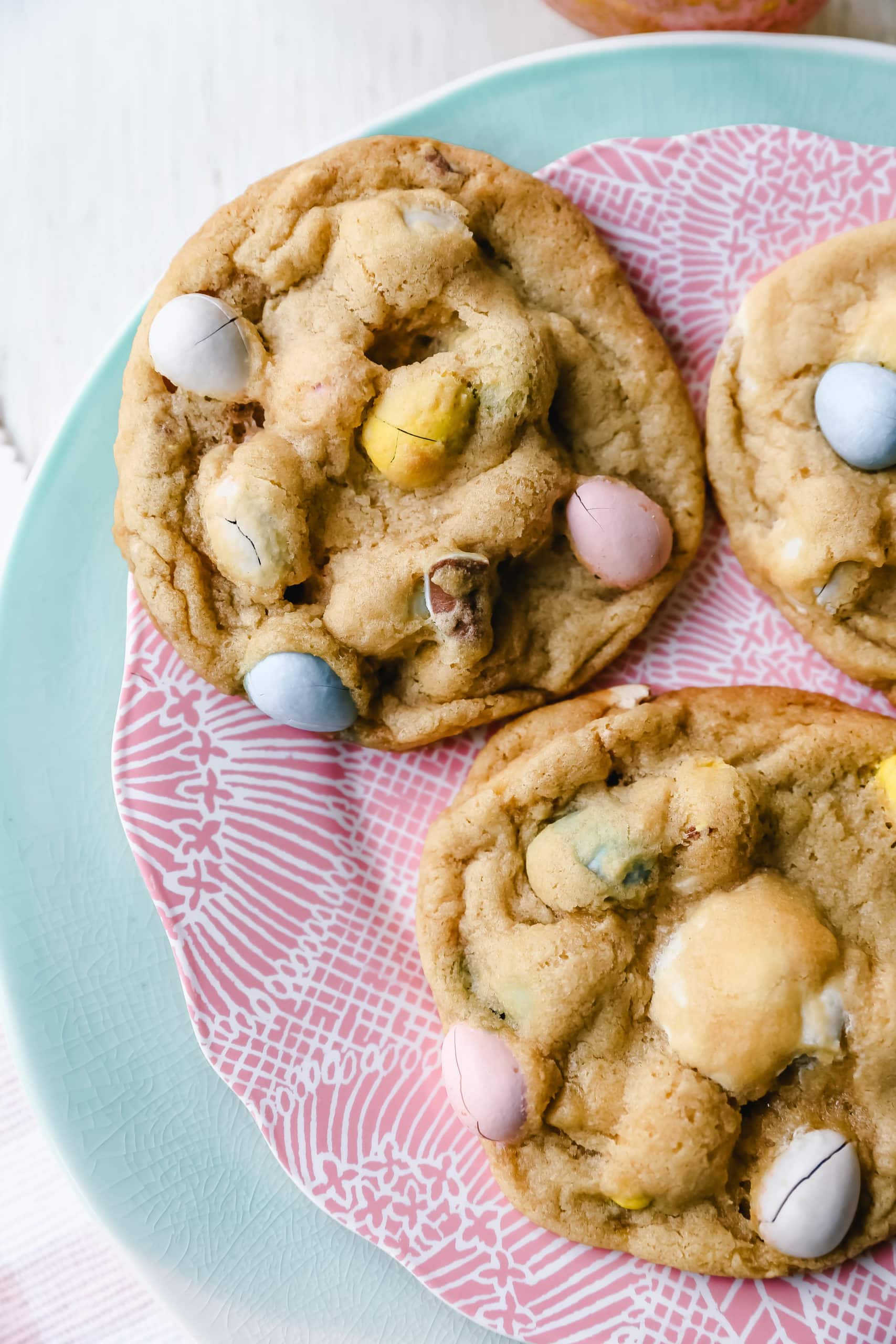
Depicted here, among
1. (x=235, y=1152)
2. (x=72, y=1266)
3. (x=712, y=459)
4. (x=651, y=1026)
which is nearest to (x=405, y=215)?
(x=712, y=459)

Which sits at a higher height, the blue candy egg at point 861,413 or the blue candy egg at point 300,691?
the blue candy egg at point 861,413

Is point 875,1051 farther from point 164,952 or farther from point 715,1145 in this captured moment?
point 164,952

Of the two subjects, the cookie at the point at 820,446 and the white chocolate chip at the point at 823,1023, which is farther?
the cookie at the point at 820,446

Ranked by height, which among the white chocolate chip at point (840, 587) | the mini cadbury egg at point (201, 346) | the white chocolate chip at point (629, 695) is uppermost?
the mini cadbury egg at point (201, 346)

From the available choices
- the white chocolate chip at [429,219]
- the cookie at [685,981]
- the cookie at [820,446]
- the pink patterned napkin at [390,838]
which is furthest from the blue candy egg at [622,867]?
the white chocolate chip at [429,219]

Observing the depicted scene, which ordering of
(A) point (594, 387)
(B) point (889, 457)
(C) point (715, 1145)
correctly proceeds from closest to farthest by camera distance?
(C) point (715, 1145) → (B) point (889, 457) → (A) point (594, 387)

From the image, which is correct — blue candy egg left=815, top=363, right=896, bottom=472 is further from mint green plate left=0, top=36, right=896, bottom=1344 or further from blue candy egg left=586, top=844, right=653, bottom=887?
blue candy egg left=586, top=844, right=653, bottom=887

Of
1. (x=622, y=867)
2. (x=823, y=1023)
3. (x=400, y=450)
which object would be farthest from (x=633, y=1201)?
(x=400, y=450)

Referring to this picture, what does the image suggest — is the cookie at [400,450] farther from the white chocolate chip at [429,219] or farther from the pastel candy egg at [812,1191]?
the pastel candy egg at [812,1191]

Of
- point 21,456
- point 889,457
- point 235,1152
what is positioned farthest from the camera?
point 21,456
